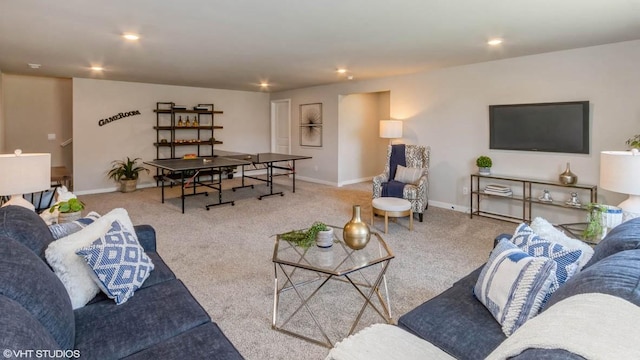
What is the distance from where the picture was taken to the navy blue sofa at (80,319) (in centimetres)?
97

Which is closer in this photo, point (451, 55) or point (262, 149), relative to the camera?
point (451, 55)

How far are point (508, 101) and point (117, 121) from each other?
23.0 ft

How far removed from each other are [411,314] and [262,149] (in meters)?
8.06

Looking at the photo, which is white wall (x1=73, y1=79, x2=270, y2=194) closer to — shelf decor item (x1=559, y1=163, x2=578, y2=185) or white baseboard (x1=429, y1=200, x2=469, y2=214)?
white baseboard (x1=429, y1=200, x2=469, y2=214)

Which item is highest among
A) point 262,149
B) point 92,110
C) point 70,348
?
point 92,110

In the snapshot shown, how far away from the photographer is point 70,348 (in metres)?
1.28

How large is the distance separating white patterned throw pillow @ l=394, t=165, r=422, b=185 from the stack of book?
940mm

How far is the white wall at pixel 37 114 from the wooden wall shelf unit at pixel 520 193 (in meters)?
7.74

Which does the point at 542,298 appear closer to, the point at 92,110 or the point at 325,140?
the point at 325,140

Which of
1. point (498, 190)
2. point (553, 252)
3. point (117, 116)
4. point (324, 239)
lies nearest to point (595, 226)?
point (553, 252)

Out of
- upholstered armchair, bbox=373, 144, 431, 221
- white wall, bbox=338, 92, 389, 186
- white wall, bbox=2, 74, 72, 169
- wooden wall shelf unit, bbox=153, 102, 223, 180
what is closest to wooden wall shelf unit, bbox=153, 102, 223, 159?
wooden wall shelf unit, bbox=153, 102, 223, 180

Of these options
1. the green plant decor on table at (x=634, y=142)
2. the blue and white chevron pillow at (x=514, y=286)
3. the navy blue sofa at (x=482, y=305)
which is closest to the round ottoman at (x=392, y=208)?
the green plant decor on table at (x=634, y=142)

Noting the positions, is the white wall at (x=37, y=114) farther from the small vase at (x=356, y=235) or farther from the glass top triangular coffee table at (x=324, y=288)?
the small vase at (x=356, y=235)

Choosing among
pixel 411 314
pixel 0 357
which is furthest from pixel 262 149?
pixel 0 357
